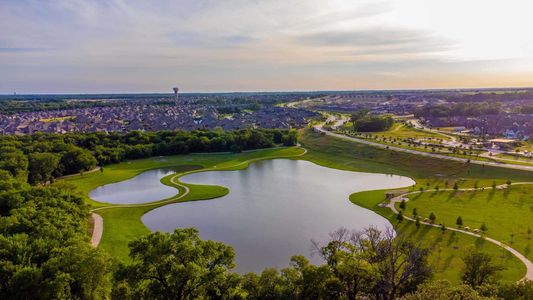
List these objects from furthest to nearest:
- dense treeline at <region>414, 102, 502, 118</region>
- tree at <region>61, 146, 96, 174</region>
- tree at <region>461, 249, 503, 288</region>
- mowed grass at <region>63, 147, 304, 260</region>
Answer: dense treeline at <region>414, 102, 502, 118</region>
tree at <region>61, 146, 96, 174</region>
mowed grass at <region>63, 147, 304, 260</region>
tree at <region>461, 249, 503, 288</region>

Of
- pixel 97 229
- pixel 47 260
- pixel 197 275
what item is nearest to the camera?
pixel 197 275

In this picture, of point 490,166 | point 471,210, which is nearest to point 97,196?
point 471,210

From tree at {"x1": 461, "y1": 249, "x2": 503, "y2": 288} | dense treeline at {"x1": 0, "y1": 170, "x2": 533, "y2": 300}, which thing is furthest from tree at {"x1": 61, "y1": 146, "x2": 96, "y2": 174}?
tree at {"x1": 461, "y1": 249, "x2": 503, "y2": 288}

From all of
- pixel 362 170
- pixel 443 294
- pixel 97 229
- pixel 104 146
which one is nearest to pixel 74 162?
pixel 104 146

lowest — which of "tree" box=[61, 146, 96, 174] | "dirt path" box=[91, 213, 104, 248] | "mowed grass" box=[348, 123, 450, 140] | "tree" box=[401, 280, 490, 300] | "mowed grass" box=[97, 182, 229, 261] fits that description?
"mowed grass" box=[97, 182, 229, 261]

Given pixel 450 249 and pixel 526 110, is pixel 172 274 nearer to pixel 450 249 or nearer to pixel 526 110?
pixel 450 249

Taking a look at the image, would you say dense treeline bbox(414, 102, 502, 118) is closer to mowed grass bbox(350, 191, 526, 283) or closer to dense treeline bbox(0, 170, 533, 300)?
mowed grass bbox(350, 191, 526, 283)
